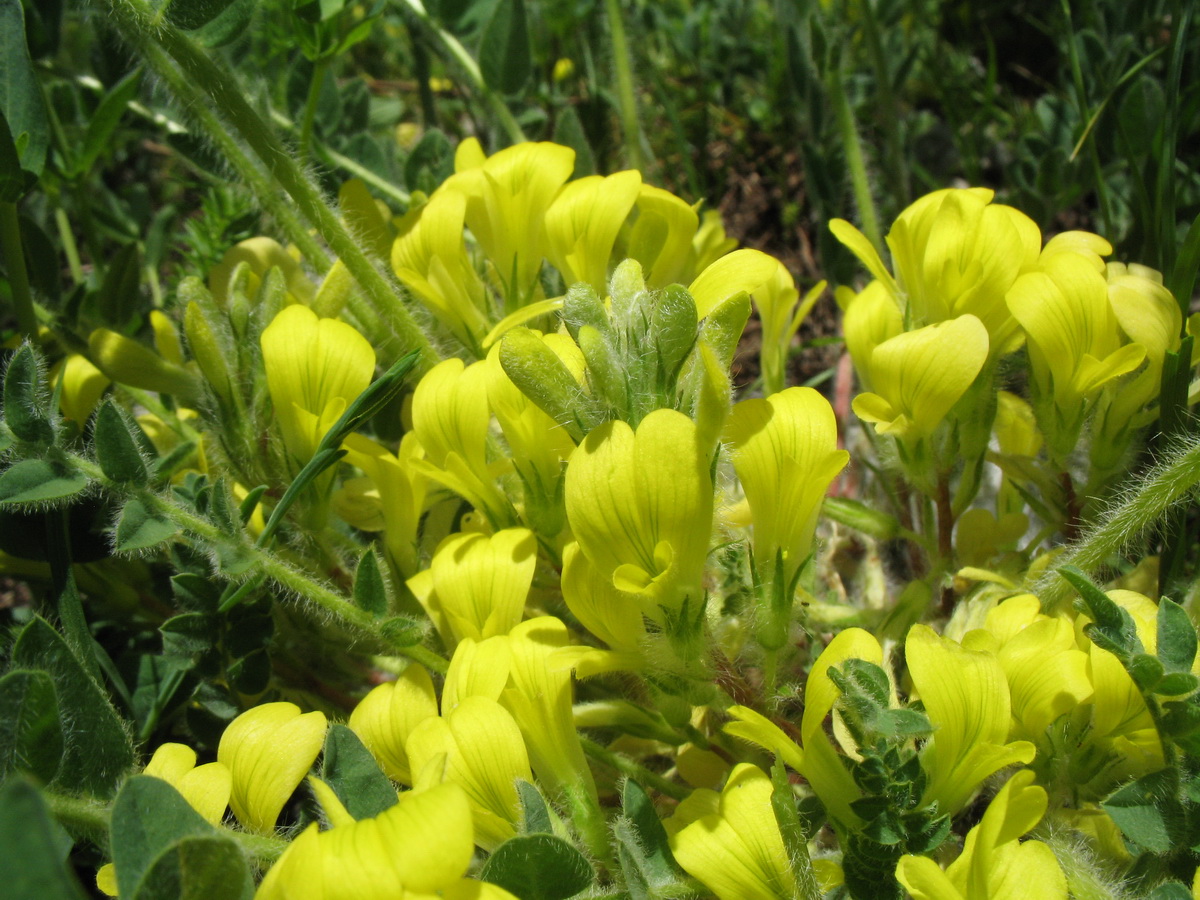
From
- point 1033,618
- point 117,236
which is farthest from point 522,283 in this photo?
point 117,236

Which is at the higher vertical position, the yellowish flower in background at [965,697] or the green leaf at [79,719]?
the green leaf at [79,719]

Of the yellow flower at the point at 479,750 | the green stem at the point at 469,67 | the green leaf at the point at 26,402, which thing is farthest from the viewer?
the green stem at the point at 469,67

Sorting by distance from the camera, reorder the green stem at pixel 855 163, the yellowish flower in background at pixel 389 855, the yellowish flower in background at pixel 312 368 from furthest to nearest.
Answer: the green stem at pixel 855 163 < the yellowish flower in background at pixel 312 368 < the yellowish flower in background at pixel 389 855

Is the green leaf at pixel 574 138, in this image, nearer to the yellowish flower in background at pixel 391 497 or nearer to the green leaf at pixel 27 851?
Result: the yellowish flower in background at pixel 391 497

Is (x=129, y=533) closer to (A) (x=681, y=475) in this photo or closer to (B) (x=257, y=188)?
(B) (x=257, y=188)

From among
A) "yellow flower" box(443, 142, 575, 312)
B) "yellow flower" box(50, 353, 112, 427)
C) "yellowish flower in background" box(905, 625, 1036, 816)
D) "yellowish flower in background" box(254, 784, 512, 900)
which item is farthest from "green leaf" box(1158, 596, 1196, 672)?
"yellow flower" box(50, 353, 112, 427)

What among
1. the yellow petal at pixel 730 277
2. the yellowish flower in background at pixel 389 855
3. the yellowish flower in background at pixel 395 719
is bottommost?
the yellowish flower in background at pixel 395 719

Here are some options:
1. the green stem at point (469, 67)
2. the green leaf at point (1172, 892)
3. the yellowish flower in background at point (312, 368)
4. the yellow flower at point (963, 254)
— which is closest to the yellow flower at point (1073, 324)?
the yellow flower at point (963, 254)
